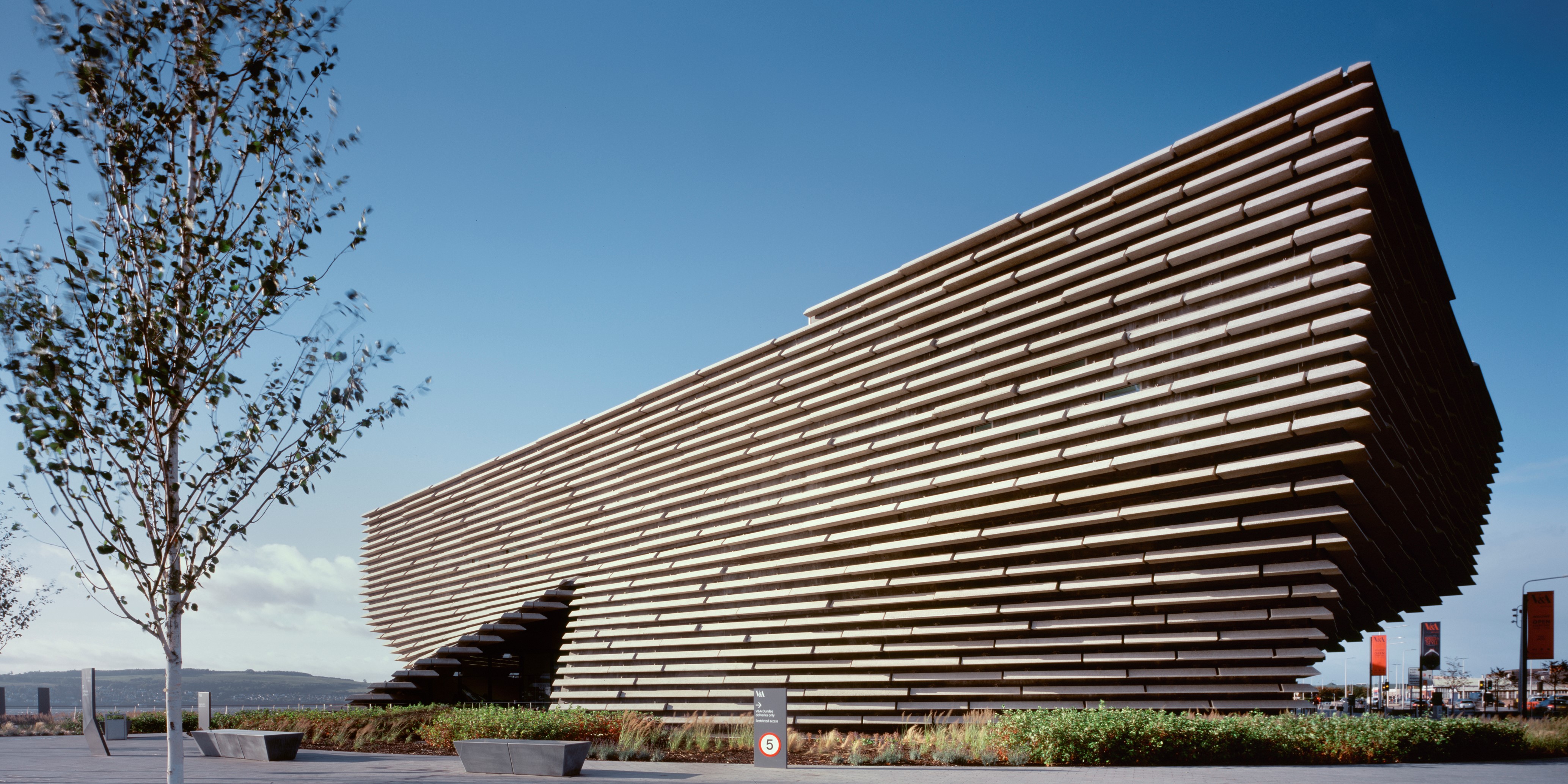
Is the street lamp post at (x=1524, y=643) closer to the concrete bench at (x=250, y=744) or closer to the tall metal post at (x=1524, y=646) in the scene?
the tall metal post at (x=1524, y=646)

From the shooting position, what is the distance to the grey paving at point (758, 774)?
1126 cm

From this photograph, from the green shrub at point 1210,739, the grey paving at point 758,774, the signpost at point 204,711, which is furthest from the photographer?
the signpost at point 204,711

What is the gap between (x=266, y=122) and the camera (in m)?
8.11

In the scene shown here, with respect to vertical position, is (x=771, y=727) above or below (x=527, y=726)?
above

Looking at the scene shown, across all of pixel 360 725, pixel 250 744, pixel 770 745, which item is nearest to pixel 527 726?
pixel 250 744

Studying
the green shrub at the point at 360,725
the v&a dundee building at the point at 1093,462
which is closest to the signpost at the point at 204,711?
the green shrub at the point at 360,725

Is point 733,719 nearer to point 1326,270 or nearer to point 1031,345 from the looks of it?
point 1031,345

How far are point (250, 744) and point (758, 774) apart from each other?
9.74 m

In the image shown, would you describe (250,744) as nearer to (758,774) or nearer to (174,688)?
(758,774)

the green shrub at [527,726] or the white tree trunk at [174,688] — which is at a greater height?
the white tree trunk at [174,688]

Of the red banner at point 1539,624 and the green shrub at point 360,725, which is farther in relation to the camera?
the red banner at point 1539,624

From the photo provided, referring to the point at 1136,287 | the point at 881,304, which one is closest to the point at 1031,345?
the point at 1136,287

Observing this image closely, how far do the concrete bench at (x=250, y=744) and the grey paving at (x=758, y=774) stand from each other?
36cm

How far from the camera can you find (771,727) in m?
13.0
